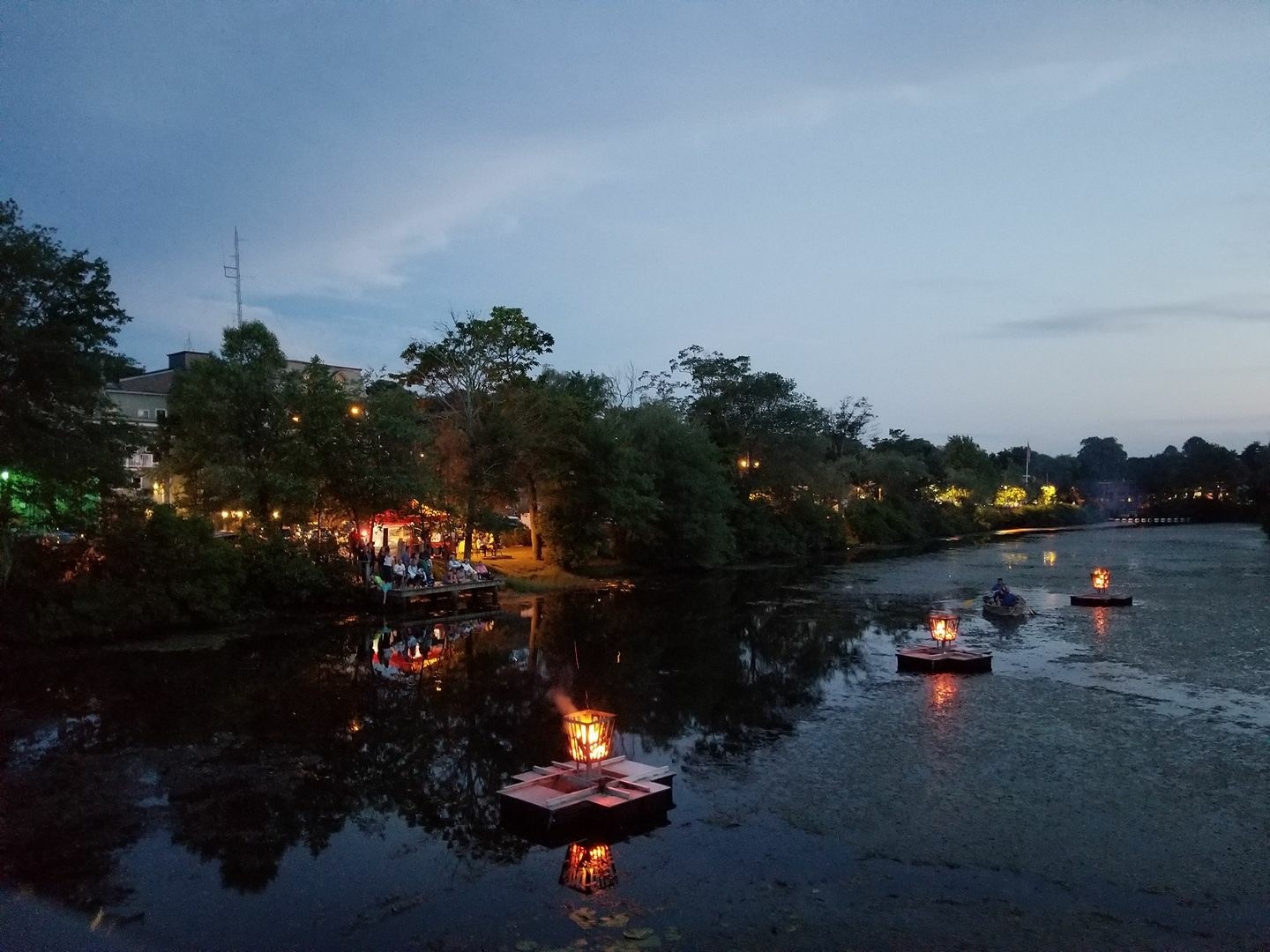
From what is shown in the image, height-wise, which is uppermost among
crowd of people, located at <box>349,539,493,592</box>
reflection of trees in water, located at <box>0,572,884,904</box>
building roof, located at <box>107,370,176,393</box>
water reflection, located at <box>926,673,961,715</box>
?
building roof, located at <box>107,370,176,393</box>

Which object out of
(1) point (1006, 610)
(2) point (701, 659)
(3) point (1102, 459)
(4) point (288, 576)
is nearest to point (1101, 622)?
(1) point (1006, 610)

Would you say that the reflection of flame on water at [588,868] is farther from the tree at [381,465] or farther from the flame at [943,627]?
the tree at [381,465]

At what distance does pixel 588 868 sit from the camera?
33.7 feet

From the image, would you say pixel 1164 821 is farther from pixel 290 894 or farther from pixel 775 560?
pixel 775 560

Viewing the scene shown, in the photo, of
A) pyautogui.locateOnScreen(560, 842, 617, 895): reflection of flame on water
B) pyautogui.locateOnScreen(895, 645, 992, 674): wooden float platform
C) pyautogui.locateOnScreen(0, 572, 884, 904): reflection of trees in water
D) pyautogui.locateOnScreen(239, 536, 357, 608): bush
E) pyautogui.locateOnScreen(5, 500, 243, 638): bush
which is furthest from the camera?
pyautogui.locateOnScreen(239, 536, 357, 608): bush

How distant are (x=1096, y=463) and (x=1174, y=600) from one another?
488 ft

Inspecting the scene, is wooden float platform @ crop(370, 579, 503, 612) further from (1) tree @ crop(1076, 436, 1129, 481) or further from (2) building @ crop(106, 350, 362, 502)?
(1) tree @ crop(1076, 436, 1129, 481)

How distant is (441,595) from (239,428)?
916 centimetres

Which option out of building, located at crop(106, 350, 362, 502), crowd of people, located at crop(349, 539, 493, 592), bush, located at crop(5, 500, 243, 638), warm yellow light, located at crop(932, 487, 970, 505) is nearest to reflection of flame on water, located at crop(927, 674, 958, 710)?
crowd of people, located at crop(349, 539, 493, 592)

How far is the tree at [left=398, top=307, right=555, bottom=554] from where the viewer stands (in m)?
38.6

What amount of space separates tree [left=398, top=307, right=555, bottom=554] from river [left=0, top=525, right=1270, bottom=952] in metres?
13.3

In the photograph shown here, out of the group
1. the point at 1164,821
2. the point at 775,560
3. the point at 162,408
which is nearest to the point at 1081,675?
the point at 1164,821

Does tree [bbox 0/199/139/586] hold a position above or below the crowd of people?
above

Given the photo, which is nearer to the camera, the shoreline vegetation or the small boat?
the shoreline vegetation
